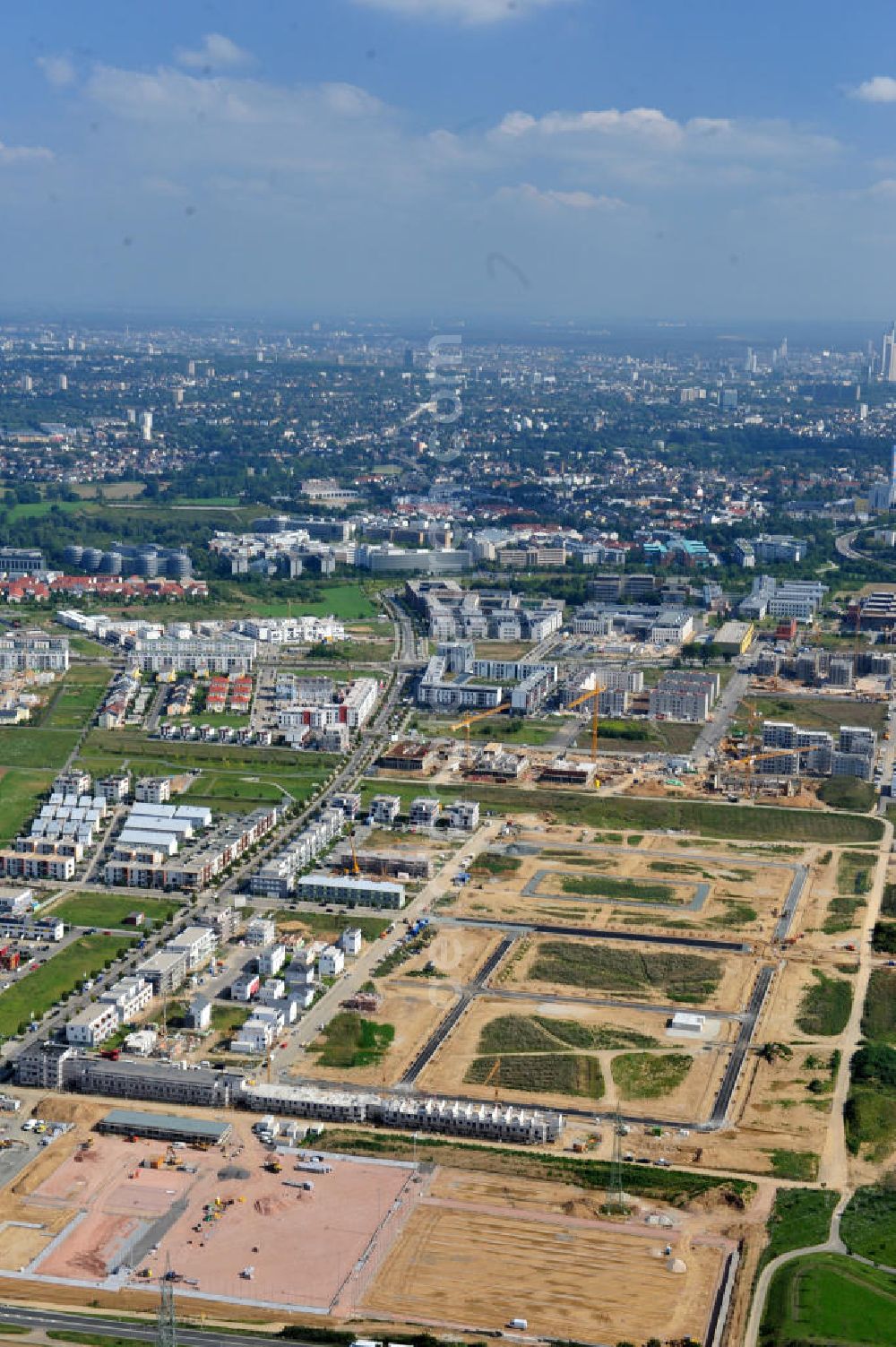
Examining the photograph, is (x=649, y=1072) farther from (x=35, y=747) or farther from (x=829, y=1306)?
(x=35, y=747)

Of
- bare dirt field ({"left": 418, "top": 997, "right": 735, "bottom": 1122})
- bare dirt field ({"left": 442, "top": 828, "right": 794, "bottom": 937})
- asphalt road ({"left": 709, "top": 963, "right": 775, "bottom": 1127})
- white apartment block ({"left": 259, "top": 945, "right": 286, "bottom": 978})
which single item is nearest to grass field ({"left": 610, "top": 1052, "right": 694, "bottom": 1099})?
bare dirt field ({"left": 418, "top": 997, "right": 735, "bottom": 1122})

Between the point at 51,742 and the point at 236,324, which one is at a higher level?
the point at 236,324

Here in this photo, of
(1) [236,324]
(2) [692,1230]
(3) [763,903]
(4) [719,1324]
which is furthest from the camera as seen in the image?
(1) [236,324]

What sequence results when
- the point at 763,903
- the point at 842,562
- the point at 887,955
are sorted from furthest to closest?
the point at 842,562 → the point at 763,903 → the point at 887,955

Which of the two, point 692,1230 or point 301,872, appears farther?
point 301,872

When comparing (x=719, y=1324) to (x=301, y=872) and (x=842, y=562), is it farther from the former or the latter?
(x=842, y=562)

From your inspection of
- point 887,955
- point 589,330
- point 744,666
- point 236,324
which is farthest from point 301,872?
point 236,324
